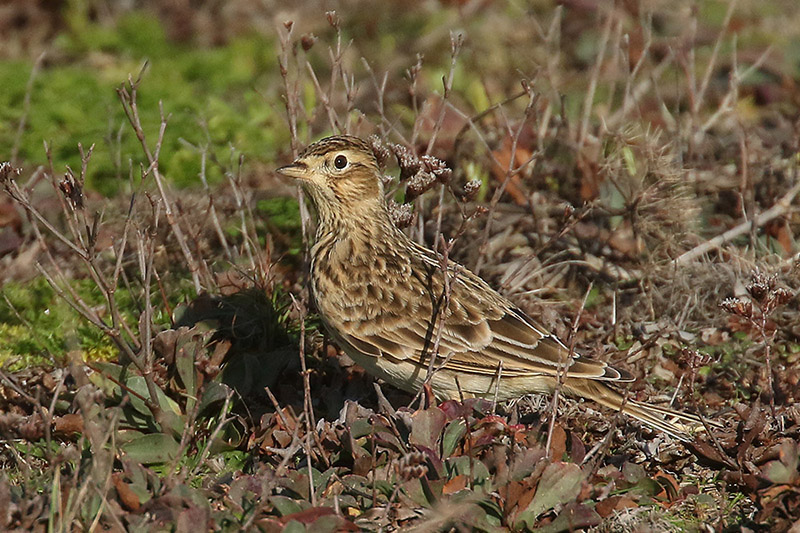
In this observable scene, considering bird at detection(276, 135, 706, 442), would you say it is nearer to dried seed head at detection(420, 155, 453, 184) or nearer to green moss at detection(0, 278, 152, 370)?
dried seed head at detection(420, 155, 453, 184)

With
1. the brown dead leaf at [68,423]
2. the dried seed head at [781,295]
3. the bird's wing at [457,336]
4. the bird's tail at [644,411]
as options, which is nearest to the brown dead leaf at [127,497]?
the brown dead leaf at [68,423]

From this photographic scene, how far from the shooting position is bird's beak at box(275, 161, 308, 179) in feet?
17.7

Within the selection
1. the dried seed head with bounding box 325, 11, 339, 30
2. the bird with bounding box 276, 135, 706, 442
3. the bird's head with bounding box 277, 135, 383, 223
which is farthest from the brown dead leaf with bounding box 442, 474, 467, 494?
the dried seed head with bounding box 325, 11, 339, 30

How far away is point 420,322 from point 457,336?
0.64 feet

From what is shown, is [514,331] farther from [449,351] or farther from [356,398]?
[356,398]

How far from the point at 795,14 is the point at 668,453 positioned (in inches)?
286

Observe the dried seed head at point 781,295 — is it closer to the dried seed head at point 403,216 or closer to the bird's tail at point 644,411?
the bird's tail at point 644,411

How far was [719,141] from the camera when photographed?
7930 millimetres

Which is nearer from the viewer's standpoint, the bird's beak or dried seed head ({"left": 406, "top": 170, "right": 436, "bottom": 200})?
dried seed head ({"left": 406, "top": 170, "right": 436, "bottom": 200})

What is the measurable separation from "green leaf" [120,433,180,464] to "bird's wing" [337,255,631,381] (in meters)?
0.95

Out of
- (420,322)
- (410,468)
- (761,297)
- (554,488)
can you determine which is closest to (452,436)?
(554,488)

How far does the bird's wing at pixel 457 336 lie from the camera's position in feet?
16.6

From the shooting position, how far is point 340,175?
18.1ft

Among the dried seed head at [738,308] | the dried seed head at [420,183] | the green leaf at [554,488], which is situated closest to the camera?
the green leaf at [554,488]
